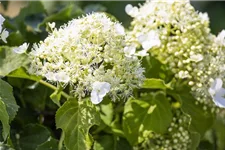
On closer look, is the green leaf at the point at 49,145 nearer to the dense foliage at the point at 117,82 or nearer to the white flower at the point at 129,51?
the dense foliage at the point at 117,82

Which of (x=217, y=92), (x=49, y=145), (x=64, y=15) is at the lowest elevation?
(x=49, y=145)

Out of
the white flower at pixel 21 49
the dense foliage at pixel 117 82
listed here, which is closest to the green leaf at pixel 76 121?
the dense foliage at pixel 117 82

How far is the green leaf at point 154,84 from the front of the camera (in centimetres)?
93

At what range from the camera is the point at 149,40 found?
947mm

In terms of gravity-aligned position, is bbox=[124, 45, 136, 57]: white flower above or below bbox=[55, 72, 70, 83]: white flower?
above

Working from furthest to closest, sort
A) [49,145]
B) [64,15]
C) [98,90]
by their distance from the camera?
[64,15] → [49,145] → [98,90]

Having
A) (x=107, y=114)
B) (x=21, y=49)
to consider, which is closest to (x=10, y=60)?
(x=21, y=49)

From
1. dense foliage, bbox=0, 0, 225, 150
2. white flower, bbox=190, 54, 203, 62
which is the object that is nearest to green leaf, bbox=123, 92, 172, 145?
dense foliage, bbox=0, 0, 225, 150

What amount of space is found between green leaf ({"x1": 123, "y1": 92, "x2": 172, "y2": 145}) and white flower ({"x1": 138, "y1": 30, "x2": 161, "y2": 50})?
109 mm

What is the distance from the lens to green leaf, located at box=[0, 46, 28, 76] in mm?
975

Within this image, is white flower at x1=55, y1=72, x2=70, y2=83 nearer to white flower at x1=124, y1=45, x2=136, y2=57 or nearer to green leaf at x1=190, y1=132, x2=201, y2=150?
white flower at x1=124, y1=45, x2=136, y2=57

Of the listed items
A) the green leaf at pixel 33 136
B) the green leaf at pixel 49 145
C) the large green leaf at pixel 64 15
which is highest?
the large green leaf at pixel 64 15

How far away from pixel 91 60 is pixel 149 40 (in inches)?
6.2

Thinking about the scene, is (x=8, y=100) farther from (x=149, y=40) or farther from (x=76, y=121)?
(x=149, y=40)
